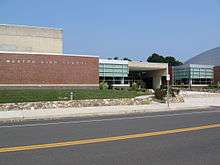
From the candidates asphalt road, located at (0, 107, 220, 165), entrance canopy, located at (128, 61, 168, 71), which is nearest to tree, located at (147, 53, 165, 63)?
entrance canopy, located at (128, 61, 168, 71)

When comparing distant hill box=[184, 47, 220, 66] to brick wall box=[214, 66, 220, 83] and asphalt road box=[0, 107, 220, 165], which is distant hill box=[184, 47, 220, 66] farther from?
asphalt road box=[0, 107, 220, 165]

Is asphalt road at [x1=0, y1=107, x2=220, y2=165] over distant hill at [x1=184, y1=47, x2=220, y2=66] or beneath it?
beneath

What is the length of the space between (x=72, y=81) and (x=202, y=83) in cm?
3787

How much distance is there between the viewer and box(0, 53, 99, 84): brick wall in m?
44.6

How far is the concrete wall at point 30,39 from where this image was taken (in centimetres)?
5188

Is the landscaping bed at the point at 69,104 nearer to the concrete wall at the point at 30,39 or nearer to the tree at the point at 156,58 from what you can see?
the concrete wall at the point at 30,39

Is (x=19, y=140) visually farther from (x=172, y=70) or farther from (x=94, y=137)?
(x=172, y=70)

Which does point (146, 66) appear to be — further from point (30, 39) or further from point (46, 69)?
point (46, 69)

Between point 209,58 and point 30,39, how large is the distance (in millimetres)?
80348

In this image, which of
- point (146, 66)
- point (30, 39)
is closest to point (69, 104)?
point (30, 39)

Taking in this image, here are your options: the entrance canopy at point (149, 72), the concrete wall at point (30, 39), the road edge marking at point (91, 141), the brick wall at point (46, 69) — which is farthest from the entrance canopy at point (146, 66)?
the road edge marking at point (91, 141)

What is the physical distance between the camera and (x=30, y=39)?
5331 cm

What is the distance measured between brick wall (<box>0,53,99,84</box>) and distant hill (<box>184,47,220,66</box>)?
7264 centimetres

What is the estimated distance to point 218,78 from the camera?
79.1 m
